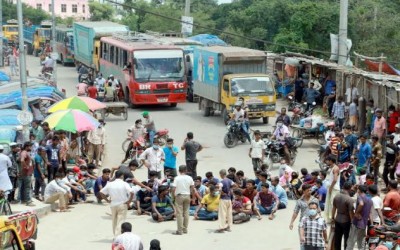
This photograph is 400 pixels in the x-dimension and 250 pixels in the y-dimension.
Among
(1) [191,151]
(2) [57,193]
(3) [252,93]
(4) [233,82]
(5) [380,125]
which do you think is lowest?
(2) [57,193]

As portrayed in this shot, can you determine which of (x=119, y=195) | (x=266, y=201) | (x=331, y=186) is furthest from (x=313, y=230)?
(x=266, y=201)

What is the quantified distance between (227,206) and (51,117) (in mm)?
7376

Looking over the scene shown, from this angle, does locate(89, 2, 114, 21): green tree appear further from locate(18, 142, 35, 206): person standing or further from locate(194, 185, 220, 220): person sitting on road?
locate(194, 185, 220, 220): person sitting on road

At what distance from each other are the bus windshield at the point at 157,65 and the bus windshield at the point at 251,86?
17.0ft

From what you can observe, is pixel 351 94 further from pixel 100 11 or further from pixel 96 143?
pixel 100 11

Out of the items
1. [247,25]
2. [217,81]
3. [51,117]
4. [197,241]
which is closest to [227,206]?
[197,241]

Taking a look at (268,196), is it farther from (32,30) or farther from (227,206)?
(32,30)

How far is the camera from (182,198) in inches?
727

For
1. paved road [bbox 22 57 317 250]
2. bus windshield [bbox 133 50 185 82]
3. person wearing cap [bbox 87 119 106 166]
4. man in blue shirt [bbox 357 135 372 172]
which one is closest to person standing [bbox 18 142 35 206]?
paved road [bbox 22 57 317 250]

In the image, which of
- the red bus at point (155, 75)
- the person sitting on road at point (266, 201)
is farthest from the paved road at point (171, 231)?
the red bus at point (155, 75)

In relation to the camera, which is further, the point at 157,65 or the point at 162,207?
the point at 157,65

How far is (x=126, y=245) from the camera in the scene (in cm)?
1396

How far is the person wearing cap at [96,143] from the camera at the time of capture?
25.9 meters

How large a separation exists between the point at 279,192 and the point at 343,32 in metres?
12.4
